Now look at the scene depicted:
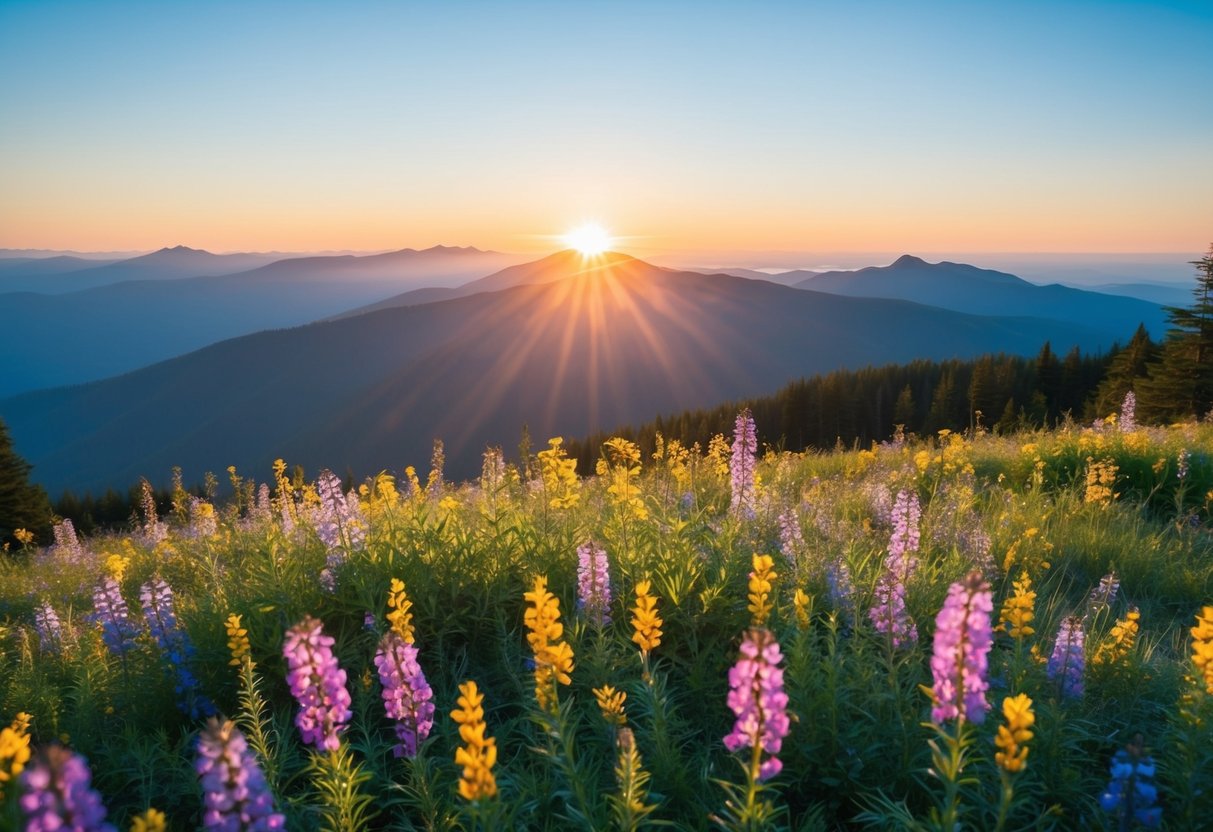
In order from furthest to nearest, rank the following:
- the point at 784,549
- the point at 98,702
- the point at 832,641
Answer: the point at 784,549 < the point at 98,702 < the point at 832,641

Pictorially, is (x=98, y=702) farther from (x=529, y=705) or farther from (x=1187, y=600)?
(x=1187, y=600)

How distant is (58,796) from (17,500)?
119 feet

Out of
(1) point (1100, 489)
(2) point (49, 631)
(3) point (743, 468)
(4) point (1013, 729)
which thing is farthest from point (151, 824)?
(1) point (1100, 489)

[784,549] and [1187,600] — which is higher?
[784,549]

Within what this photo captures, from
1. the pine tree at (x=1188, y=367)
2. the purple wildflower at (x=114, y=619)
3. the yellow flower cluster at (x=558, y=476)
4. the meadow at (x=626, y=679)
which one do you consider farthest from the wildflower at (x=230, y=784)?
the pine tree at (x=1188, y=367)

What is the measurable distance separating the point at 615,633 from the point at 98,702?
→ 10.9ft

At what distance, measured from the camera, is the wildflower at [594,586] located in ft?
11.7

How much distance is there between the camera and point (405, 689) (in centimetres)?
245

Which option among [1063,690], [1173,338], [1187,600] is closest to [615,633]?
[1063,690]

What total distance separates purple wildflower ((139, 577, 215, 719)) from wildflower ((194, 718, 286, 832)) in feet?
9.35

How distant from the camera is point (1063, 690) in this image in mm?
3596

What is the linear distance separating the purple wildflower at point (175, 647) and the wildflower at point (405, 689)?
2.25 m

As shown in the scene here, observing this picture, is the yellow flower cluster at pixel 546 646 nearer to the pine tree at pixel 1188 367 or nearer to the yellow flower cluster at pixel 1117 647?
the yellow flower cluster at pixel 1117 647

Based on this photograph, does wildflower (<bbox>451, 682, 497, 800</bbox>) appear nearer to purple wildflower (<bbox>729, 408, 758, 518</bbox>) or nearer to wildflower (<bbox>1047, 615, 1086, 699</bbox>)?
wildflower (<bbox>1047, 615, 1086, 699</bbox>)
